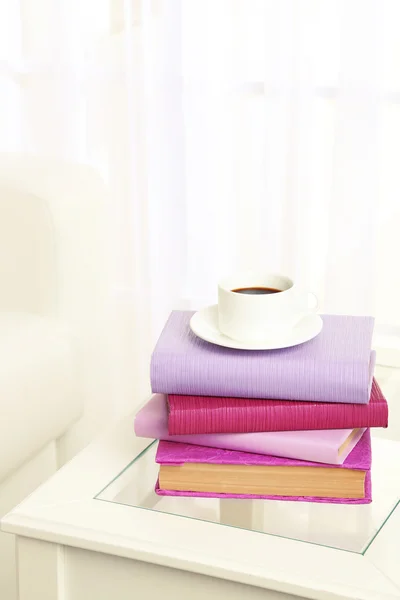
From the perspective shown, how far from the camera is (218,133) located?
225 centimetres

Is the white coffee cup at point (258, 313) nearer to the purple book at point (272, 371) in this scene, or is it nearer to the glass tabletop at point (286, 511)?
the purple book at point (272, 371)

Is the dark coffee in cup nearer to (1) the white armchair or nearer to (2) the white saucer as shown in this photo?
(2) the white saucer

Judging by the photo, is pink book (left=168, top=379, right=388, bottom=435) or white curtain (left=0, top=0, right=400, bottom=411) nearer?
pink book (left=168, top=379, right=388, bottom=435)

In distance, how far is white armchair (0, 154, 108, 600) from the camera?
1454 millimetres

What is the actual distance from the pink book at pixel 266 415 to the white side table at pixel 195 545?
2.9 inches

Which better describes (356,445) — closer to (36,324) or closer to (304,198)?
(36,324)

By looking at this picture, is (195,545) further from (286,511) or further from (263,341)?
(263,341)

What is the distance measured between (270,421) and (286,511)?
87mm

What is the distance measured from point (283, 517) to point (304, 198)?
1.42 meters

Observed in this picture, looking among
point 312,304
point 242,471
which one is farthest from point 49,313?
point 242,471

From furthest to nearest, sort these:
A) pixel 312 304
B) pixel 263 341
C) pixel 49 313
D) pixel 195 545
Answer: pixel 49 313
pixel 312 304
pixel 263 341
pixel 195 545

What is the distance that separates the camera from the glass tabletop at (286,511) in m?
0.79

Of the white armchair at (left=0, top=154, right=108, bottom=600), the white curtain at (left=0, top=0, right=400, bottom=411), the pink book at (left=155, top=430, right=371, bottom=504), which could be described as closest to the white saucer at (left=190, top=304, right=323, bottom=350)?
the pink book at (left=155, top=430, right=371, bottom=504)

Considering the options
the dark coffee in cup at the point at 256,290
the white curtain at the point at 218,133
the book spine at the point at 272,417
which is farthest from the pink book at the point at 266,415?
the white curtain at the point at 218,133
